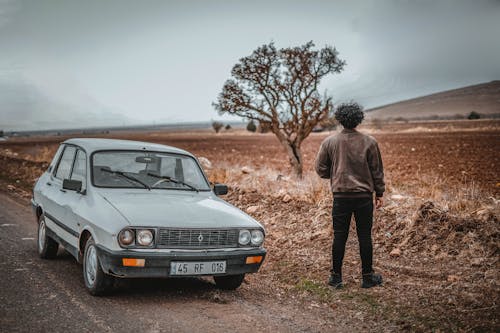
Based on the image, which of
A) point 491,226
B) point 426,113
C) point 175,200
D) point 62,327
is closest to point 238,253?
point 175,200

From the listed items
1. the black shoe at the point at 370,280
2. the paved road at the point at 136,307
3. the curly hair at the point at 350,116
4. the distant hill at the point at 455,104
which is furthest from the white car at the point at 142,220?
the distant hill at the point at 455,104

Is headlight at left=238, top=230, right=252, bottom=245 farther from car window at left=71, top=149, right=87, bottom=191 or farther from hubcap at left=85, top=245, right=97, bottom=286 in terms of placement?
car window at left=71, top=149, right=87, bottom=191

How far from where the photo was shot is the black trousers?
18.5 feet

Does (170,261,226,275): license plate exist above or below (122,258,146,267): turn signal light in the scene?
below

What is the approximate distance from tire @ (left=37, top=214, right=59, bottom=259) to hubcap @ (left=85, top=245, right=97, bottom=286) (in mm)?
1682

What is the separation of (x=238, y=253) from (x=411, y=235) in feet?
9.84

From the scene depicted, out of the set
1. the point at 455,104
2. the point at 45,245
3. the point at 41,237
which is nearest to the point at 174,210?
the point at 45,245

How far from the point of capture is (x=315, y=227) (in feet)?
26.8

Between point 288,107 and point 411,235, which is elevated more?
point 288,107

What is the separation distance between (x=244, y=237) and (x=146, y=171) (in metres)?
1.70

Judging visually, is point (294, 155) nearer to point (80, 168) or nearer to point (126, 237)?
point (80, 168)

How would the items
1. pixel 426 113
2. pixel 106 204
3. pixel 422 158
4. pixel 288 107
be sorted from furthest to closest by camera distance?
pixel 426 113 → pixel 422 158 → pixel 288 107 → pixel 106 204

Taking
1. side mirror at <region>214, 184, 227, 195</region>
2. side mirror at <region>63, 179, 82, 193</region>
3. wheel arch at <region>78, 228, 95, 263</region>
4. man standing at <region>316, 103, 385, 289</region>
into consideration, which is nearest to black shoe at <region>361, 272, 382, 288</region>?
man standing at <region>316, 103, 385, 289</region>

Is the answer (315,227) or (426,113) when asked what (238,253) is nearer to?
(315,227)
